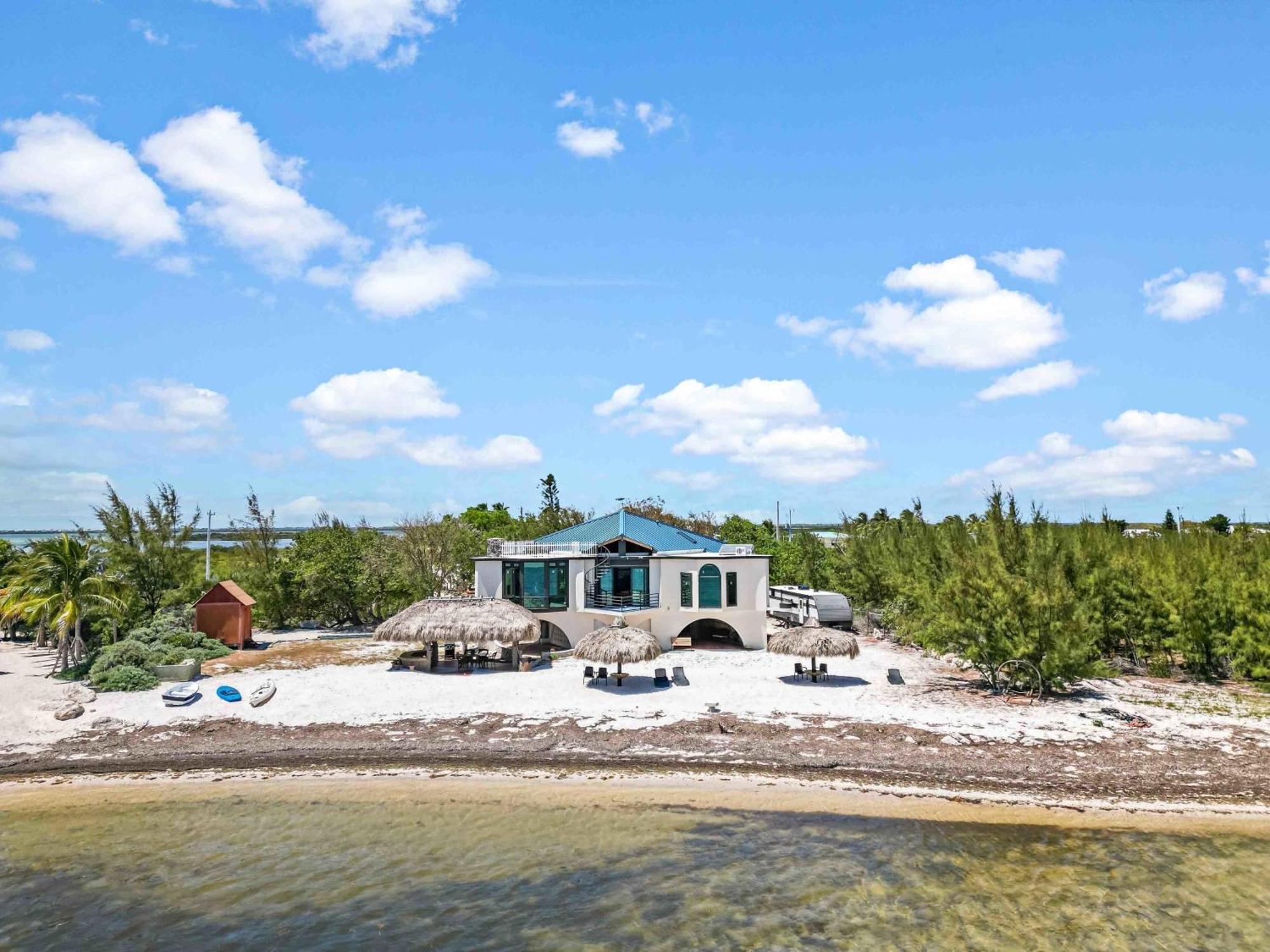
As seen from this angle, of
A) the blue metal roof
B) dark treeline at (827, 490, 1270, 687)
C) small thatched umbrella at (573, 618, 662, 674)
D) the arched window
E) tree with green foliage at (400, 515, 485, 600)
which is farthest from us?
tree with green foliage at (400, 515, 485, 600)

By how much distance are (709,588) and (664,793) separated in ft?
57.5

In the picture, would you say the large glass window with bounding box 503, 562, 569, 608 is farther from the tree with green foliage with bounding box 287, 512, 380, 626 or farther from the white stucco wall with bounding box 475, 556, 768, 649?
the tree with green foliage with bounding box 287, 512, 380, 626

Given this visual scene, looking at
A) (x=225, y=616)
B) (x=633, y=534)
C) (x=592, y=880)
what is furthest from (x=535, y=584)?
(x=592, y=880)

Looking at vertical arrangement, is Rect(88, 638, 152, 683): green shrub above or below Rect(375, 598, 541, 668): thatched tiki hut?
below

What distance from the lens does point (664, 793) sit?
755 inches

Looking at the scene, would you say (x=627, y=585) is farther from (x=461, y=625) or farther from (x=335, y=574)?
(x=335, y=574)

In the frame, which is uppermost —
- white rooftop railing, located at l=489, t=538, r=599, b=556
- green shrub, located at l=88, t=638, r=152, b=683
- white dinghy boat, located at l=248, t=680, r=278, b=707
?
white rooftop railing, located at l=489, t=538, r=599, b=556

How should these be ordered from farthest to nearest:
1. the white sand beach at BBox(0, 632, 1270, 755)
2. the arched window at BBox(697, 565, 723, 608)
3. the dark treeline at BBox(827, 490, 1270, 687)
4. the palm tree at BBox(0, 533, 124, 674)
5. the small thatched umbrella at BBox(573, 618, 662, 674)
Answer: the arched window at BBox(697, 565, 723, 608) → the palm tree at BBox(0, 533, 124, 674) → the small thatched umbrella at BBox(573, 618, 662, 674) → the dark treeline at BBox(827, 490, 1270, 687) → the white sand beach at BBox(0, 632, 1270, 755)

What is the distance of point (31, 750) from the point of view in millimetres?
22016

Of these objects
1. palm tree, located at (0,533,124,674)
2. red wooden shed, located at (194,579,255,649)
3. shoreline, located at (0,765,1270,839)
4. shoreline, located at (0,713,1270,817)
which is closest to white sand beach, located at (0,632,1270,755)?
shoreline, located at (0,713,1270,817)

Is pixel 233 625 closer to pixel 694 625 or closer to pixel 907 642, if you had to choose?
pixel 694 625

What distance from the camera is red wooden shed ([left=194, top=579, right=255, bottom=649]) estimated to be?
119 feet

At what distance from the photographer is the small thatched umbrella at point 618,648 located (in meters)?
26.3

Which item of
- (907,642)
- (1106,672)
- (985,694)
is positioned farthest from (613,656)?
(907,642)
